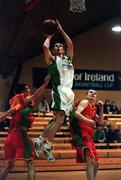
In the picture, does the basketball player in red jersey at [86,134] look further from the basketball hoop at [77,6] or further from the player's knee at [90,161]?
the basketball hoop at [77,6]

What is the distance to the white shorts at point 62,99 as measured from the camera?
5.61 m

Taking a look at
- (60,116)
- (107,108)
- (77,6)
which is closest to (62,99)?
(60,116)

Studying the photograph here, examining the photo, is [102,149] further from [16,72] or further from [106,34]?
[106,34]

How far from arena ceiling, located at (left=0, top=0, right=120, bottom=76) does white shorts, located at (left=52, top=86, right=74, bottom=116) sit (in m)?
3.69

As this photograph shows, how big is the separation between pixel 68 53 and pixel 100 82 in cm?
1046

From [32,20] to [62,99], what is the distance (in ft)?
18.0

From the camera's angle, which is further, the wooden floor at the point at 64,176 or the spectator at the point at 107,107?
the spectator at the point at 107,107

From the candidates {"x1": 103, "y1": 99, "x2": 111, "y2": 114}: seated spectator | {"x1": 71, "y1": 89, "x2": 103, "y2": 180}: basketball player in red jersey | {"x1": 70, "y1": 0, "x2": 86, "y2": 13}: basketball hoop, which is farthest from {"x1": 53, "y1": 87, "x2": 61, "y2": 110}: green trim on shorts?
{"x1": 103, "y1": 99, "x2": 111, "y2": 114}: seated spectator

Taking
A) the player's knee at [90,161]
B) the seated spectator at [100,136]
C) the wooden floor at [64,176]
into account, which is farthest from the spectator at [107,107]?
the player's knee at [90,161]

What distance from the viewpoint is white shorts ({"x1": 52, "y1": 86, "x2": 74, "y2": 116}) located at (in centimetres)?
561

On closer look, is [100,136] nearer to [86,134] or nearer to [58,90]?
[86,134]

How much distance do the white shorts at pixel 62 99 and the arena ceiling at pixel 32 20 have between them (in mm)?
3689

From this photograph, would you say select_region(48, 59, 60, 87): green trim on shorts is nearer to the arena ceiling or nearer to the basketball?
the basketball

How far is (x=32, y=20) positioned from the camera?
1077 cm
